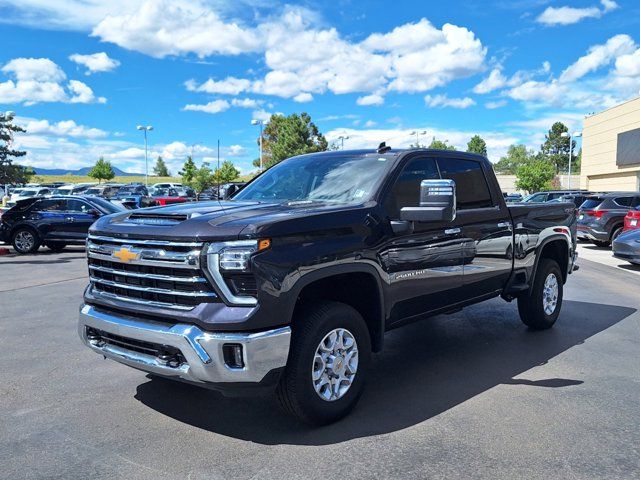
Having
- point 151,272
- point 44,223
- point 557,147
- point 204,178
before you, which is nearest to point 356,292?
point 151,272

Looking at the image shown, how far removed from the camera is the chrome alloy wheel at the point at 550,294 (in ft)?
22.1

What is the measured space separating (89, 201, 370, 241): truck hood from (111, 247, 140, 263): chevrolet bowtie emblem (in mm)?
Answer: 102

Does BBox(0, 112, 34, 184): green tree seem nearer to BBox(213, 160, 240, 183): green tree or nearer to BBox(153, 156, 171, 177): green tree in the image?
BBox(213, 160, 240, 183): green tree

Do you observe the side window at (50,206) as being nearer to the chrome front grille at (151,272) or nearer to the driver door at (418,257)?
the chrome front grille at (151,272)

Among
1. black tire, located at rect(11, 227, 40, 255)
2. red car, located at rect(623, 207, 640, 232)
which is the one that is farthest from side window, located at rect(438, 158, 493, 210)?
black tire, located at rect(11, 227, 40, 255)

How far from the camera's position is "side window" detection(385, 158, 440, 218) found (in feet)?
15.1

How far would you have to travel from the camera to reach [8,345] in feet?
20.1

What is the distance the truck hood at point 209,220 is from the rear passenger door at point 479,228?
5.17ft

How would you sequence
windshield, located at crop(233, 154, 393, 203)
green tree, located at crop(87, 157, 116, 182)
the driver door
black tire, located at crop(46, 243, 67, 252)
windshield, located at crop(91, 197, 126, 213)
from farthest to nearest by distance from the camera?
1. green tree, located at crop(87, 157, 116, 182)
2. black tire, located at crop(46, 243, 67, 252)
3. windshield, located at crop(91, 197, 126, 213)
4. windshield, located at crop(233, 154, 393, 203)
5. the driver door

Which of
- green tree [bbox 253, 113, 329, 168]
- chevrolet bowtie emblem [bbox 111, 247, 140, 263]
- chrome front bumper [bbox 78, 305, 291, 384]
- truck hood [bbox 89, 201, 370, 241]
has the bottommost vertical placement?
chrome front bumper [bbox 78, 305, 291, 384]

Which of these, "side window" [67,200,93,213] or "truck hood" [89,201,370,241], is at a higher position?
"truck hood" [89,201,370,241]

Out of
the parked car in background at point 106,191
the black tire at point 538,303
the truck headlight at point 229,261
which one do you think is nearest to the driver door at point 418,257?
the truck headlight at point 229,261

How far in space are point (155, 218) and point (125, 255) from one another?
35cm

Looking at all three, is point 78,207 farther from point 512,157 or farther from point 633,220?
point 512,157
